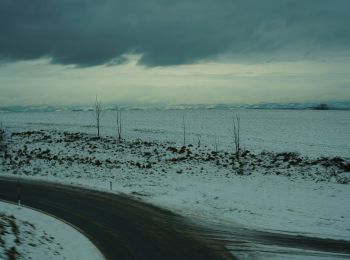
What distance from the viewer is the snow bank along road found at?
11.7 m

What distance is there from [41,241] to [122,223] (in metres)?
3.99

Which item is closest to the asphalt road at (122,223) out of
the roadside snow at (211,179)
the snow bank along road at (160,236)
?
the snow bank along road at (160,236)

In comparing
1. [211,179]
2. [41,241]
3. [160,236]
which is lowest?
[211,179]

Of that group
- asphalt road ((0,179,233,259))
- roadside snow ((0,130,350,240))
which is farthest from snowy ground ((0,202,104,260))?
roadside snow ((0,130,350,240))

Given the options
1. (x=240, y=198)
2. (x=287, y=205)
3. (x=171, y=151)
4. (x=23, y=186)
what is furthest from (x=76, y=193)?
(x=171, y=151)

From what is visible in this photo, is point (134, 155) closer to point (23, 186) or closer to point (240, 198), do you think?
point (23, 186)

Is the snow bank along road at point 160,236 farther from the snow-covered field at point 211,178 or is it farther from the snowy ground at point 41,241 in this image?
the snow-covered field at point 211,178

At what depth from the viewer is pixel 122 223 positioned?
15180mm

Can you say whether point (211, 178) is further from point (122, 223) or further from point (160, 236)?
point (160, 236)

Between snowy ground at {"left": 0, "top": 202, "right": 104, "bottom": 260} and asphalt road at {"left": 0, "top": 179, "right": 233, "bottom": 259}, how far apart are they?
514 mm

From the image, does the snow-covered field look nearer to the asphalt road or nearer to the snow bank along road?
the snow bank along road

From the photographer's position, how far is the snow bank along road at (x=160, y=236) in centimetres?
1172

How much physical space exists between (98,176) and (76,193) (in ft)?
20.7

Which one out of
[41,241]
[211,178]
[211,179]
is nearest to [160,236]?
[41,241]
